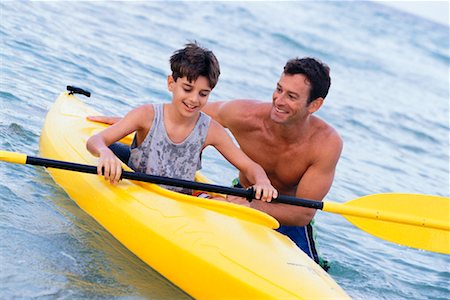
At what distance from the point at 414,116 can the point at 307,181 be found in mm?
8582

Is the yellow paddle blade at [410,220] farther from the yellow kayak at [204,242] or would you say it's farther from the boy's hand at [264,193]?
the yellow kayak at [204,242]

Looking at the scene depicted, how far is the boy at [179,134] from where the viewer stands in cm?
375

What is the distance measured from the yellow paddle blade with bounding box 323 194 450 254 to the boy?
76 centimetres

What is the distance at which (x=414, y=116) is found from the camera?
40.4 ft

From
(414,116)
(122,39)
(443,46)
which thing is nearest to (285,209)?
(122,39)

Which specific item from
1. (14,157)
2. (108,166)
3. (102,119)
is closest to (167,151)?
(108,166)

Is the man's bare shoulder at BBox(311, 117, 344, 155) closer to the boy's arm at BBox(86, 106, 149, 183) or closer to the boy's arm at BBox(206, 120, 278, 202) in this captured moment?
the boy's arm at BBox(206, 120, 278, 202)

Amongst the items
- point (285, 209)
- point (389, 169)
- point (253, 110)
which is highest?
point (253, 110)

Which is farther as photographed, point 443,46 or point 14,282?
point 443,46

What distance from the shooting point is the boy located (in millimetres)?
→ 3746

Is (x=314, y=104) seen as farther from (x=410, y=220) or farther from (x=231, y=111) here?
(x=410, y=220)

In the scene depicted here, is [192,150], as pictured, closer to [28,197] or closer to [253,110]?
[253,110]

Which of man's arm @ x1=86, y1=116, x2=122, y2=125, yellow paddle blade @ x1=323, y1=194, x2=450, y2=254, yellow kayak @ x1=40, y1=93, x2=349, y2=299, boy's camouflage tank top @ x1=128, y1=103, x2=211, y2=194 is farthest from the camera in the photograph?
man's arm @ x1=86, y1=116, x2=122, y2=125

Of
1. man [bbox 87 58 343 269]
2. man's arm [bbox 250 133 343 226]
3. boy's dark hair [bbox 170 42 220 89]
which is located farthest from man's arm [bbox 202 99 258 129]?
boy's dark hair [bbox 170 42 220 89]
